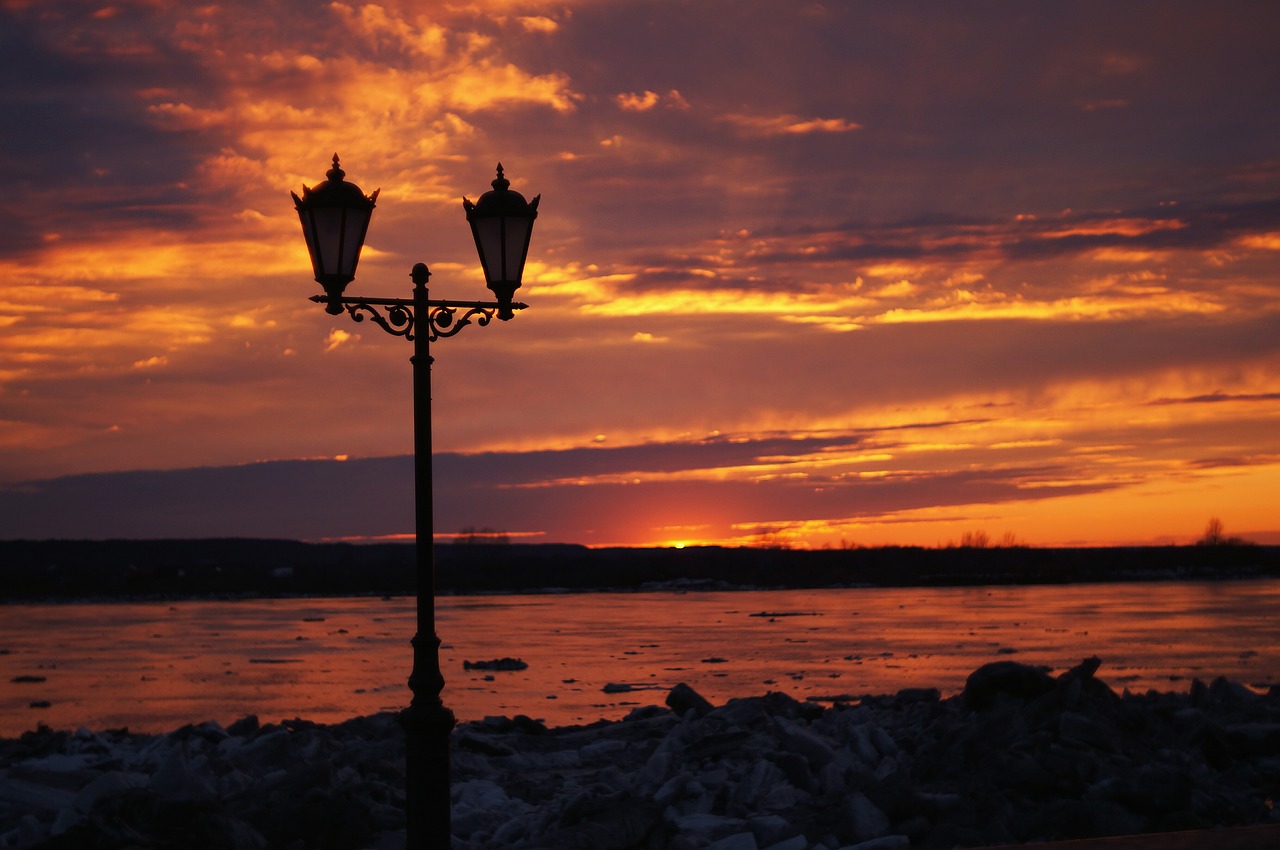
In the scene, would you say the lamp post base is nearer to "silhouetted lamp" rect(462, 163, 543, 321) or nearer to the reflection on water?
"silhouetted lamp" rect(462, 163, 543, 321)

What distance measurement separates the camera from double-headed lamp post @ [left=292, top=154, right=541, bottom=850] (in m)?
7.71

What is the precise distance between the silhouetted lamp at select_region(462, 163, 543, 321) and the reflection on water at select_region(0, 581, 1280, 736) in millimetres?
19681

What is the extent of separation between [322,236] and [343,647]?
51361mm

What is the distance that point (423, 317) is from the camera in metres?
8.05

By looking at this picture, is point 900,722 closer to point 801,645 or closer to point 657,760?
point 657,760

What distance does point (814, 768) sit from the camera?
15.0 meters

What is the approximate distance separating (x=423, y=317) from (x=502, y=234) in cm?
71

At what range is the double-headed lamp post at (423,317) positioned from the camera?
7707mm

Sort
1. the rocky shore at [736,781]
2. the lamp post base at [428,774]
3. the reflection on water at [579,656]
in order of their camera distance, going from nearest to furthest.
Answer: the lamp post base at [428,774] < the rocky shore at [736,781] < the reflection on water at [579,656]

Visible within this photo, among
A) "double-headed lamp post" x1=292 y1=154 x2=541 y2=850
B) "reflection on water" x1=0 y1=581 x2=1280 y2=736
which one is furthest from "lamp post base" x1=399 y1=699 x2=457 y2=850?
"reflection on water" x1=0 y1=581 x2=1280 y2=736

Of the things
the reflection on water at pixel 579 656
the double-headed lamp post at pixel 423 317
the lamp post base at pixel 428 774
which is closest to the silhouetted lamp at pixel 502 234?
the double-headed lamp post at pixel 423 317

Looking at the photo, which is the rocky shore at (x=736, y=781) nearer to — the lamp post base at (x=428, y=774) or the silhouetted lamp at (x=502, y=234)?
the lamp post base at (x=428, y=774)

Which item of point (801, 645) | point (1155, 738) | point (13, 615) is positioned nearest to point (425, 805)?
point (1155, 738)

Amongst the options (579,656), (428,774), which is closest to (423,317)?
(428,774)
